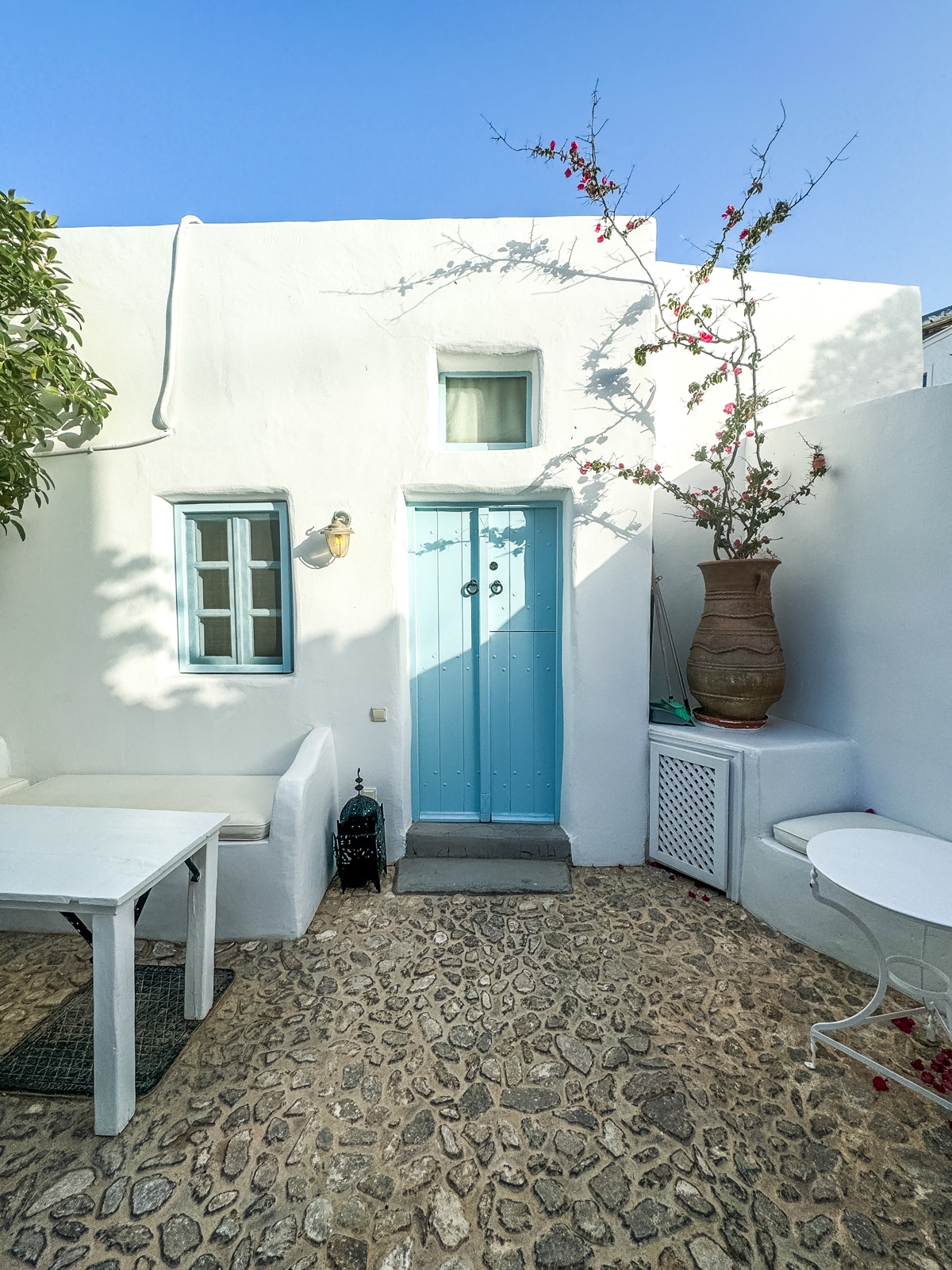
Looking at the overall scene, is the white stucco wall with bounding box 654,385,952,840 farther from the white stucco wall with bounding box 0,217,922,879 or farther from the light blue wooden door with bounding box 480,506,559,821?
the light blue wooden door with bounding box 480,506,559,821

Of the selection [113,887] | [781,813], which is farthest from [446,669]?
[113,887]

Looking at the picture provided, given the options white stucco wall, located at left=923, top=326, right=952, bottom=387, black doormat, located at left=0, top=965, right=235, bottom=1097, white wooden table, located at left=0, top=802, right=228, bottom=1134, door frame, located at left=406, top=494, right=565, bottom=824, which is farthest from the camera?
white stucco wall, located at left=923, top=326, right=952, bottom=387

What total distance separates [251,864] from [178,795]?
2.40 ft

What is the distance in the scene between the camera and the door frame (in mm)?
3846

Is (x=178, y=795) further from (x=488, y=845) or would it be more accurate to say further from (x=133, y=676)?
(x=488, y=845)

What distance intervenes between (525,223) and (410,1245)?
493 centimetres

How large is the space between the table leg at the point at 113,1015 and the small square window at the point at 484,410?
3.27 meters

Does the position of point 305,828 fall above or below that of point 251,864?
above

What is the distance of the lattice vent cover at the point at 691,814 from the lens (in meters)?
3.36

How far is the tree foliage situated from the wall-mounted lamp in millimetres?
1587

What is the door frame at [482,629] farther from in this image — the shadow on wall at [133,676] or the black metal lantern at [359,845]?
the black metal lantern at [359,845]

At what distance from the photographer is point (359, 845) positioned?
11.4 feet

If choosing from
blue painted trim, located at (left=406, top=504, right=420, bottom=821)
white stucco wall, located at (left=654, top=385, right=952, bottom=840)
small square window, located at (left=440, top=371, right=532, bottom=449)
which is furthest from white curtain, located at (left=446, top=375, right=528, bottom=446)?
white stucco wall, located at (left=654, top=385, right=952, bottom=840)

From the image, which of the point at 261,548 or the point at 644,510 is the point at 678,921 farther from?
the point at 261,548
